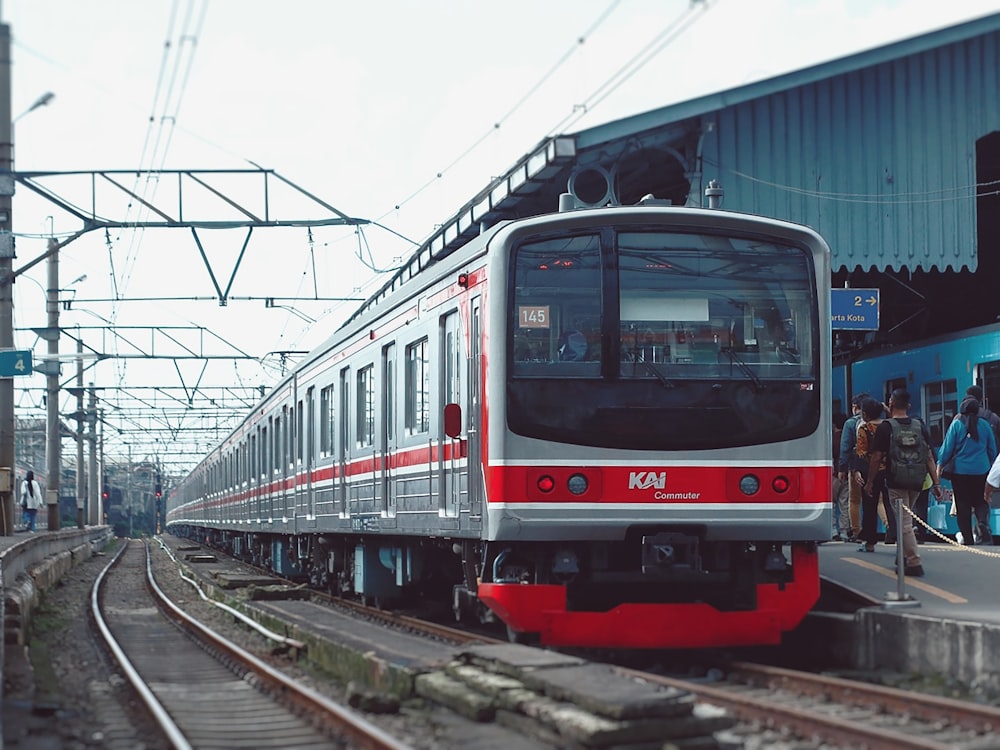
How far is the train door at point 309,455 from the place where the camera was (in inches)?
679

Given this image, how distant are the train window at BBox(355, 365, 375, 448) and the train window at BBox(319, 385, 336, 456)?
1569 millimetres

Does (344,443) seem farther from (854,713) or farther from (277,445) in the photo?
(854,713)

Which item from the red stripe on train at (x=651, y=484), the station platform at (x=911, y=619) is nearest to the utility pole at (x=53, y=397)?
the station platform at (x=911, y=619)

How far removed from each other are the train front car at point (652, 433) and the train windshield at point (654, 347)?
1cm

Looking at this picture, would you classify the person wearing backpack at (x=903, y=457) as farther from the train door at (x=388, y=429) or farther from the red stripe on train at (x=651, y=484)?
the train door at (x=388, y=429)

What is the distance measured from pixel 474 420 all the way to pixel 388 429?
3.05 m

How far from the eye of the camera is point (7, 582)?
1466cm

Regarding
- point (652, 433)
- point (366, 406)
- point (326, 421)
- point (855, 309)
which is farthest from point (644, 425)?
point (855, 309)

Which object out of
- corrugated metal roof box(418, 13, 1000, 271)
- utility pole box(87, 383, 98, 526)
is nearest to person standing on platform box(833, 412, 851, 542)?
corrugated metal roof box(418, 13, 1000, 271)

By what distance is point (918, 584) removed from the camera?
35.0 feet

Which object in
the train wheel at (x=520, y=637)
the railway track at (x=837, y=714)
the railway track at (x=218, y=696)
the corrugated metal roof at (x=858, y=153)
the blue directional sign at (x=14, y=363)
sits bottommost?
the railway track at (x=218, y=696)

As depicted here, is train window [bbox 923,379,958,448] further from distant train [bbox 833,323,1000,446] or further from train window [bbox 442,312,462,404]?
train window [bbox 442,312,462,404]

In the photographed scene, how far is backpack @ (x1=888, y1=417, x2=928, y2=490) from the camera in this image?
36.3 ft

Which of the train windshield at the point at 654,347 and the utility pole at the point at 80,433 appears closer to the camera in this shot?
the train windshield at the point at 654,347
